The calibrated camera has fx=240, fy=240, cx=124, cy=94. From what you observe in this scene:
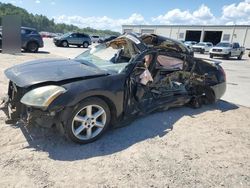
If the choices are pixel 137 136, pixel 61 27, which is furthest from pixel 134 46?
pixel 61 27

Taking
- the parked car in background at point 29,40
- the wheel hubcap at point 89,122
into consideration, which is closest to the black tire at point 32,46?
the parked car in background at point 29,40

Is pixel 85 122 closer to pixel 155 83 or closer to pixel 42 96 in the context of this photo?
pixel 42 96

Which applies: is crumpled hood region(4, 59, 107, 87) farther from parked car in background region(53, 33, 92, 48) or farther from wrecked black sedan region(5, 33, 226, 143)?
parked car in background region(53, 33, 92, 48)

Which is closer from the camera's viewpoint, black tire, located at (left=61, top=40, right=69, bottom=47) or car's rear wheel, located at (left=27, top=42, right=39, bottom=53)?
car's rear wheel, located at (left=27, top=42, right=39, bottom=53)

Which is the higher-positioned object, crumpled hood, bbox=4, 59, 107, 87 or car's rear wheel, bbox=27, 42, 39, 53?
crumpled hood, bbox=4, 59, 107, 87

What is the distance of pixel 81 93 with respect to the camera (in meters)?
3.23

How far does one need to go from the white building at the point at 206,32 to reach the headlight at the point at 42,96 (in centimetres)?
4868

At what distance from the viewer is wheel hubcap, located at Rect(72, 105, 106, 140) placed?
11.2 feet

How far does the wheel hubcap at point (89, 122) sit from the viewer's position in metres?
3.40

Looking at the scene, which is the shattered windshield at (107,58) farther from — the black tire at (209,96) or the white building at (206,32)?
the white building at (206,32)

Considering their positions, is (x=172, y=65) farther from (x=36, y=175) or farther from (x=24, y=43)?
(x=24, y=43)

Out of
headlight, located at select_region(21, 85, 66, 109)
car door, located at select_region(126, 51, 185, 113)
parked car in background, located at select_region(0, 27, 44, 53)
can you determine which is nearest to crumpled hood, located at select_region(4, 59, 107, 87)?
headlight, located at select_region(21, 85, 66, 109)

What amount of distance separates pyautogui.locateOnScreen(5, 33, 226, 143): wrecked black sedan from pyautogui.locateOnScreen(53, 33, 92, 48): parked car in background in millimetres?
21562

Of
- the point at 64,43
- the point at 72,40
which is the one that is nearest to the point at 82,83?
the point at 64,43
